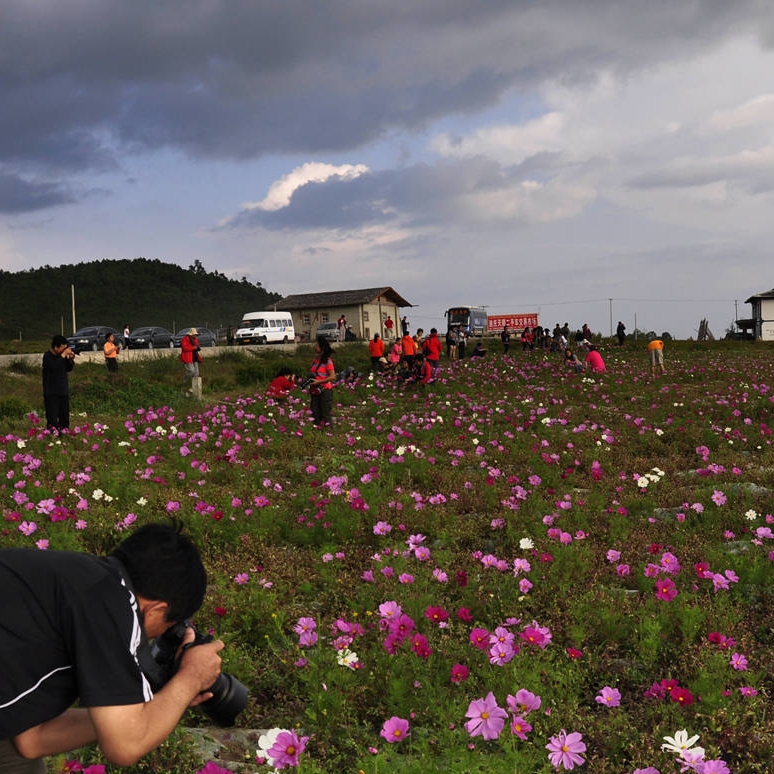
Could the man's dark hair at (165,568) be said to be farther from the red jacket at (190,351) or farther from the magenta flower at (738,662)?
the red jacket at (190,351)

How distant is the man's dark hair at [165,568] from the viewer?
2268 mm

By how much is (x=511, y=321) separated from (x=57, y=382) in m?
59.4

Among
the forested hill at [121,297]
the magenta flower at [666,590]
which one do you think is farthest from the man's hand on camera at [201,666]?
the forested hill at [121,297]

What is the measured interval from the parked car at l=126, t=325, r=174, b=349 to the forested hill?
172 ft

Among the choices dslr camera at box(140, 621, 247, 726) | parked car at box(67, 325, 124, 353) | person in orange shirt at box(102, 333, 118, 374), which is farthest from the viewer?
parked car at box(67, 325, 124, 353)

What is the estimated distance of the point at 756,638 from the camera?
14.3 feet

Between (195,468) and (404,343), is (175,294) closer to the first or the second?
(404,343)

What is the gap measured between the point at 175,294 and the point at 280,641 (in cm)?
12702

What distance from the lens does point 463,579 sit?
445cm

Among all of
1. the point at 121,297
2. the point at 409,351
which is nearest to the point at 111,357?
the point at 409,351

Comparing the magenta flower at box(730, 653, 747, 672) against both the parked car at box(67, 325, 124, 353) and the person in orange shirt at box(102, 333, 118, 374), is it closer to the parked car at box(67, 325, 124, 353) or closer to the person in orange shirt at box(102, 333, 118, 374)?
the person in orange shirt at box(102, 333, 118, 374)

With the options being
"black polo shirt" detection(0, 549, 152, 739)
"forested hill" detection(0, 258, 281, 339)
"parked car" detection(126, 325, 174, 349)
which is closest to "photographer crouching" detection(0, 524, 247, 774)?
"black polo shirt" detection(0, 549, 152, 739)

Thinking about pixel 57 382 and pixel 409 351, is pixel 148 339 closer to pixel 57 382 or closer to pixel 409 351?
pixel 409 351

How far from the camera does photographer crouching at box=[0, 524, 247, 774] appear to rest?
207 cm
